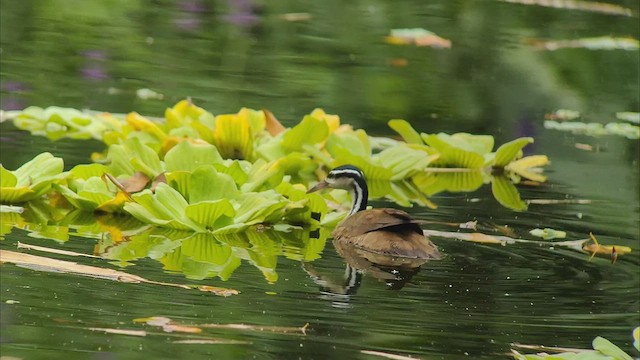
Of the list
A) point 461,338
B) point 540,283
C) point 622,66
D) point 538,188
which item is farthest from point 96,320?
point 622,66

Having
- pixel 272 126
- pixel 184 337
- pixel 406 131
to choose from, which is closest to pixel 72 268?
pixel 184 337

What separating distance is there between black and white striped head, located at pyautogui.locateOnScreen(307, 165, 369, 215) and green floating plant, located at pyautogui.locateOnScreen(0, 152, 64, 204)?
1.34 m

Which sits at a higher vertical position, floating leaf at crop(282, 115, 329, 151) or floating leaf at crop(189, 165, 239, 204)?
floating leaf at crop(189, 165, 239, 204)

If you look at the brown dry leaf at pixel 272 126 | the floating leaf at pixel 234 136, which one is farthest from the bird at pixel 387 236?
the brown dry leaf at pixel 272 126

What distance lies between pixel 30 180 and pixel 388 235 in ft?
5.19

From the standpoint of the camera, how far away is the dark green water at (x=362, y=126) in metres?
4.73

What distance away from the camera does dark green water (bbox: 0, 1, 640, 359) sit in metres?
4.73

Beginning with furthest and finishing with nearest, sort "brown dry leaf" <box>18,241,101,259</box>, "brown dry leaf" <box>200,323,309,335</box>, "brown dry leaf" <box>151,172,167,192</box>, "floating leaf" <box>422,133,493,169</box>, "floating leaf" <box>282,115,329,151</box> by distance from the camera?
"floating leaf" <box>422,133,493,169</box> → "floating leaf" <box>282,115,329,151</box> → "brown dry leaf" <box>151,172,167,192</box> → "brown dry leaf" <box>18,241,101,259</box> → "brown dry leaf" <box>200,323,309,335</box>

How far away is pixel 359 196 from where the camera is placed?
6.98 m

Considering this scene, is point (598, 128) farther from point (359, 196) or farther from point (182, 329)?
point (182, 329)

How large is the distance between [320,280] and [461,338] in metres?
0.89

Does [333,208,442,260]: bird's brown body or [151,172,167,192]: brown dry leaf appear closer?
[333,208,442,260]: bird's brown body

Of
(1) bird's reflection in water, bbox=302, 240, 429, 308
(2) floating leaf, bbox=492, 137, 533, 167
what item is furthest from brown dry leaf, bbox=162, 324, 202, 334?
(2) floating leaf, bbox=492, 137, 533, 167

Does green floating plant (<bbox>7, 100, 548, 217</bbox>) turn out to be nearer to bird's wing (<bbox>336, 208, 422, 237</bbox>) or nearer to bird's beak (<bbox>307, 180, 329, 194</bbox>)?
bird's beak (<bbox>307, 180, 329, 194</bbox>)
